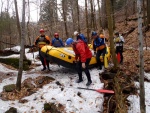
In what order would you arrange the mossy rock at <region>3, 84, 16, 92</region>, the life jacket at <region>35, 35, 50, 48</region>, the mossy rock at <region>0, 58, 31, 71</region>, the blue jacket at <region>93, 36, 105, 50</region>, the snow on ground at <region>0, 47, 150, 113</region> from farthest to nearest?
the mossy rock at <region>0, 58, 31, 71</region>
the life jacket at <region>35, 35, 50, 48</region>
the blue jacket at <region>93, 36, 105, 50</region>
the mossy rock at <region>3, 84, 16, 92</region>
the snow on ground at <region>0, 47, 150, 113</region>

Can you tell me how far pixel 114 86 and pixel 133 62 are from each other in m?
3.98

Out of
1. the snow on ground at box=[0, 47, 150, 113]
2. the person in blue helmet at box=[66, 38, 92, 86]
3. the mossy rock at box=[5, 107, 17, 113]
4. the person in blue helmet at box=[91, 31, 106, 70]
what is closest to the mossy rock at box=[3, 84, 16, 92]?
the snow on ground at box=[0, 47, 150, 113]


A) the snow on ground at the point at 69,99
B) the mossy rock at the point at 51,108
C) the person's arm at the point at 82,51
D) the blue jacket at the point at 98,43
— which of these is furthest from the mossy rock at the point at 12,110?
the blue jacket at the point at 98,43

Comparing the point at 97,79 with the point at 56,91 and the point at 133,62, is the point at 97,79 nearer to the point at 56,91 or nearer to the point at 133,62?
the point at 56,91

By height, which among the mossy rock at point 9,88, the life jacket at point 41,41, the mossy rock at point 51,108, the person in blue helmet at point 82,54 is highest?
the life jacket at point 41,41

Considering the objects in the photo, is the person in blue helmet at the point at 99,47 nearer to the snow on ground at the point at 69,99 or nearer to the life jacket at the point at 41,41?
the snow on ground at the point at 69,99

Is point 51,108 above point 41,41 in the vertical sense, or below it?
below

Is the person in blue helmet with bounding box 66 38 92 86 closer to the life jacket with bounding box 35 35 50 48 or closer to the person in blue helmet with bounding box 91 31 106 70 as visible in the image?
the person in blue helmet with bounding box 91 31 106 70

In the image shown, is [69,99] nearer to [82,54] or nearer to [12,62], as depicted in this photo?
[82,54]

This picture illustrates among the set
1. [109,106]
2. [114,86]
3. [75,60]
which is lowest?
[109,106]

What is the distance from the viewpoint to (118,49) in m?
9.98

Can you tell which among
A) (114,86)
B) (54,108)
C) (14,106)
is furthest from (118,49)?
(14,106)

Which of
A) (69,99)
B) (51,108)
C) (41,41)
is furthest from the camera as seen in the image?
(41,41)

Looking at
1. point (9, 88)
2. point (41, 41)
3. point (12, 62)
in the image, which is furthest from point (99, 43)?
point (12, 62)
